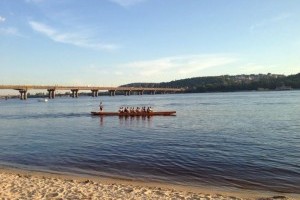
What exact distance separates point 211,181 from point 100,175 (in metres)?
5.78

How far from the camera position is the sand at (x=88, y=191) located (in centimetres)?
1417

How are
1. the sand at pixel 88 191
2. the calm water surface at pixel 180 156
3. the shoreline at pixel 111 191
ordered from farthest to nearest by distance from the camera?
the calm water surface at pixel 180 156 < the shoreline at pixel 111 191 < the sand at pixel 88 191

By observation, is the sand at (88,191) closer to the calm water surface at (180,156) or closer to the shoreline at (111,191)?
the shoreline at (111,191)

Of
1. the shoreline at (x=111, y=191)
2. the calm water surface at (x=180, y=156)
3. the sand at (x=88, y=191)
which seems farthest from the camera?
the calm water surface at (x=180, y=156)

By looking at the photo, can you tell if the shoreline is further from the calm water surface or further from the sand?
the calm water surface

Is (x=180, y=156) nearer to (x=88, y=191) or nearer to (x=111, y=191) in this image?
(x=111, y=191)

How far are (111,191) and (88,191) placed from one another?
90cm

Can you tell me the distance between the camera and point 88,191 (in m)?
15.1

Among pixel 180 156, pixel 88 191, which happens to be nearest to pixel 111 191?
pixel 88 191

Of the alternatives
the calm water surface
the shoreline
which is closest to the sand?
the shoreline

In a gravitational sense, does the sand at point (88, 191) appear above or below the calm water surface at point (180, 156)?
above

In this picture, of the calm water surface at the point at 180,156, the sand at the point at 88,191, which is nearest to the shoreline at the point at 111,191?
the sand at the point at 88,191

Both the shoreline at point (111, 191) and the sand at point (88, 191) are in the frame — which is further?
the shoreline at point (111, 191)

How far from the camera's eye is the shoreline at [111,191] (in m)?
14.3
